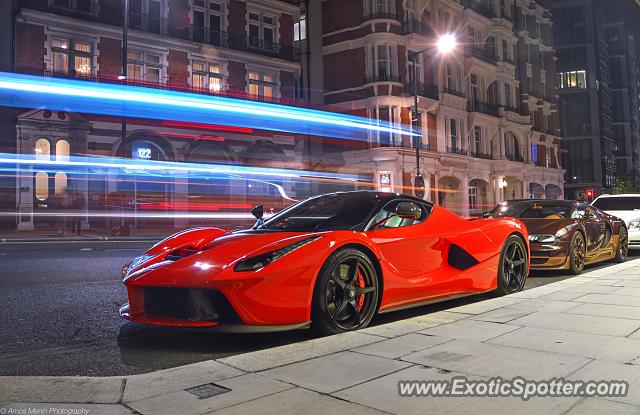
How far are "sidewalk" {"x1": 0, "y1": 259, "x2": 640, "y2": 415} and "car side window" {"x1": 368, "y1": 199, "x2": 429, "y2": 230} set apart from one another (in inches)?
35.9

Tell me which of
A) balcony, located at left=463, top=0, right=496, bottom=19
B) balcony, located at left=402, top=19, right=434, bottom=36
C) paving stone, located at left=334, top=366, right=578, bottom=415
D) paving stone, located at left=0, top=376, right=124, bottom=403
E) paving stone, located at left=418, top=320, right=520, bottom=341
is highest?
balcony, located at left=463, top=0, right=496, bottom=19

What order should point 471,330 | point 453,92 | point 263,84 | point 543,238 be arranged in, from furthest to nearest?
1. point 453,92
2. point 263,84
3. point 543,238
4. point 471,330

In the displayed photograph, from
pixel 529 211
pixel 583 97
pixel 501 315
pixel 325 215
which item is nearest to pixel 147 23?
pixel 529 211

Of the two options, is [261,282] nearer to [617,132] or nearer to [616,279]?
[616,279]

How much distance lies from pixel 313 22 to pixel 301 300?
3563 cm

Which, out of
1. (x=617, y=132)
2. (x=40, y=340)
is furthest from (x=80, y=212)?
(x=617, y=132)

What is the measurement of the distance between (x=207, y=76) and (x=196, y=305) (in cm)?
2675

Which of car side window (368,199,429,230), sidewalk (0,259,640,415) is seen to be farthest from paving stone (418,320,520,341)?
car side window (368,199,429,230)

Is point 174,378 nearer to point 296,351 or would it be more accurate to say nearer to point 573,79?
point 296,351

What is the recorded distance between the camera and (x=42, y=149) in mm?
23391

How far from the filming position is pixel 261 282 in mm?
3695

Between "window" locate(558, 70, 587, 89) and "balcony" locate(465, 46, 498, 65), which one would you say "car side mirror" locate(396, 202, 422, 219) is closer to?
"balcony" locate(465, 46, 498, 65)

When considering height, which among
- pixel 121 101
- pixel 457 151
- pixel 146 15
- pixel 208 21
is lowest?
pixel 457 151

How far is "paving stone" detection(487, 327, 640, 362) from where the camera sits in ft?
11.5
